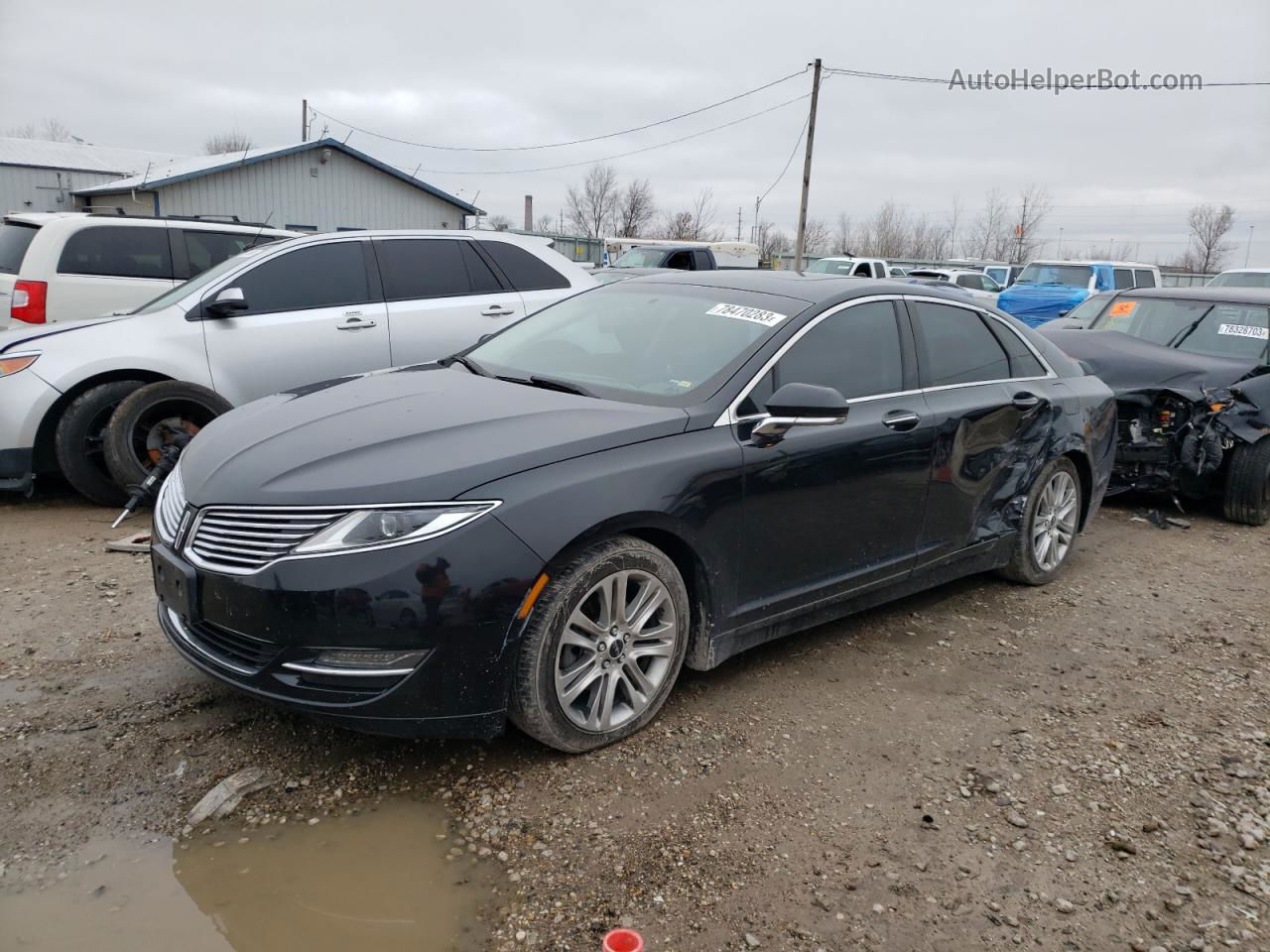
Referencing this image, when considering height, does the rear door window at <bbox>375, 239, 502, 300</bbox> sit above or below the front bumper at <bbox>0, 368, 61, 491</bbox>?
above

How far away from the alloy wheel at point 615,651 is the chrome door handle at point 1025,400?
2.43 m

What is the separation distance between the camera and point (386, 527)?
277cm

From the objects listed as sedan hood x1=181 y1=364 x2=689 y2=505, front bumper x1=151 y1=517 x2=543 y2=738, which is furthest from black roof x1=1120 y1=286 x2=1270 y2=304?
front bumper x1=151 y1=517 x2=543 y2=738

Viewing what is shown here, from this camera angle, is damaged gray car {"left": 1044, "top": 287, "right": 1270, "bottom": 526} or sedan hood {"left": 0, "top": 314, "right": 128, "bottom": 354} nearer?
sedan hood {"left": 0, "top": 314, "right": 128, "bottom": 354}

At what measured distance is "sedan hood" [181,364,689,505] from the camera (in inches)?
113

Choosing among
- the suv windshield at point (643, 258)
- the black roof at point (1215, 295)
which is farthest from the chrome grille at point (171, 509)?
the suv windshield at point (643, 258)

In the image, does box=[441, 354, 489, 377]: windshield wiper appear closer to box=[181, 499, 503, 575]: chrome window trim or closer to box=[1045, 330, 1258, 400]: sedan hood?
box=[181, 499, 503, 575]: chrome window trim

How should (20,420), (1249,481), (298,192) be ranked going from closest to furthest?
(20,420), (1249,481), (298,192)

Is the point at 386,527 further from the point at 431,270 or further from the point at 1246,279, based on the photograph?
the point at 1246,279

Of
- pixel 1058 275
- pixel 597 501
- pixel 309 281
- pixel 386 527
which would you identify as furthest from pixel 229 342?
pixel 1058 275

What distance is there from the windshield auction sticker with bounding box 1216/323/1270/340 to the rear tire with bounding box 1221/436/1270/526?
94 centimetres

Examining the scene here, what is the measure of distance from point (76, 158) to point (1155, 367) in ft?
137

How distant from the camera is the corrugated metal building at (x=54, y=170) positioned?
104 ft

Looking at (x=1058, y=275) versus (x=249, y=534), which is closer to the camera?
(x=249, y=534)
